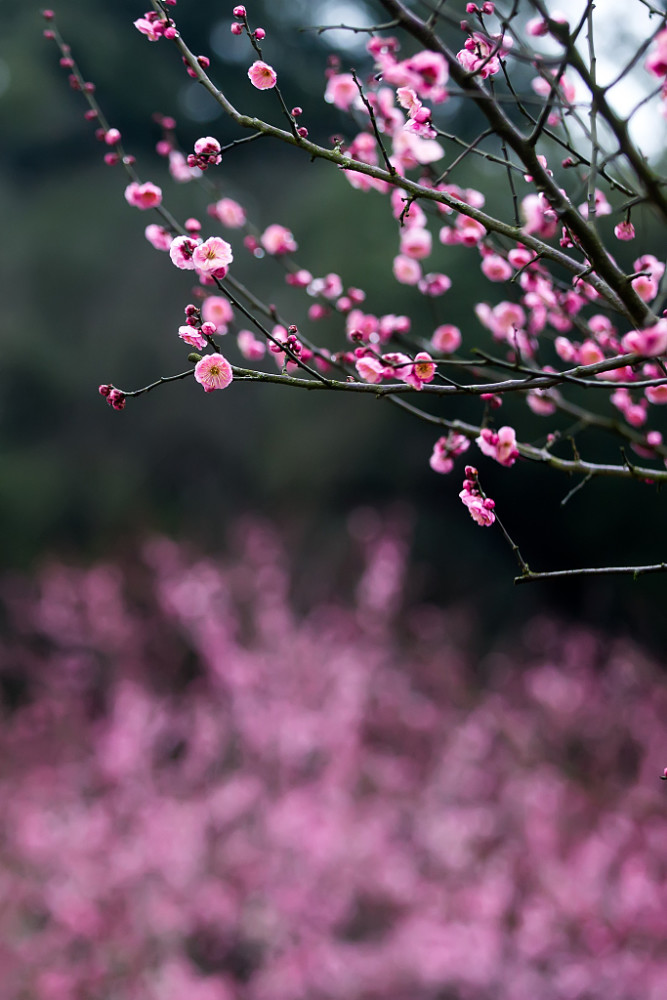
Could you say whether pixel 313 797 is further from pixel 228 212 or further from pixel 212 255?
pixel 212 255

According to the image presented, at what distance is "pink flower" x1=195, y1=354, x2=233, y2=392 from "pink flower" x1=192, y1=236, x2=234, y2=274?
0.34 feet

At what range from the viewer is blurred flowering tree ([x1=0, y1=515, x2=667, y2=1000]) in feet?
8.40

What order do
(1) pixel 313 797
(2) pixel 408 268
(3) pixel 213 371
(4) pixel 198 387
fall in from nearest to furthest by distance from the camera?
(3) pixel 213 371 → (2) pixel 408 268 → (1) pixel 313 797 → (4) pixel 198 387

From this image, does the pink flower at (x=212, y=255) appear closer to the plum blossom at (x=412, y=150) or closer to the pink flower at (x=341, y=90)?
the plum blossom at (x=412, y=150)

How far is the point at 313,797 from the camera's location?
3072 mm

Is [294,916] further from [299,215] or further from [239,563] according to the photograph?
[299,215]

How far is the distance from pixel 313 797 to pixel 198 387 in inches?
104

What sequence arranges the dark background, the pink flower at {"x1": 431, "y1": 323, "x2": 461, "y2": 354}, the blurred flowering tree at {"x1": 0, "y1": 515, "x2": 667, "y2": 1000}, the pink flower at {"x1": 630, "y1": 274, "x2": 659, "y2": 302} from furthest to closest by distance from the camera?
1. the dark background
2. the blurred flowering tree at {"x1": 0, "y1": 515, "x2": 667, "y2": 1000}
3. the pink flower at {"x1": 431, "y1": 323, "x2": 461, "y2": 354}
4. the pink flower at {"x1": 630, "y1": 274, "x2": 659, "y2": 302}

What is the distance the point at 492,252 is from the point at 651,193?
1.90ft

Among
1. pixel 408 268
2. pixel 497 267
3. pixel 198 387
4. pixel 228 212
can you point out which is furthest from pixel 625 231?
pixel 198 387

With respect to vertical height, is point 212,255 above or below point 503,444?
above

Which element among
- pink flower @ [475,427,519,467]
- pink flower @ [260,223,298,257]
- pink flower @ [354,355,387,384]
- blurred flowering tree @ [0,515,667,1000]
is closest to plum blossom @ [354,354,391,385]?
pink flower @ [354,355,387,384]

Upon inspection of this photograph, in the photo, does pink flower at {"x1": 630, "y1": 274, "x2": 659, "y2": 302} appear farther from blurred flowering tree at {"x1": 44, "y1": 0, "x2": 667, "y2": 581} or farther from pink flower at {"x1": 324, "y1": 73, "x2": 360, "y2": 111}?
pink flower at {"x1": 324, "y1": 73, "x2": 360, "y2": 111}

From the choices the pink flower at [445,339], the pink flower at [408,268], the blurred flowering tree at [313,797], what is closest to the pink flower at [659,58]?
the pink flower at [445,339]
